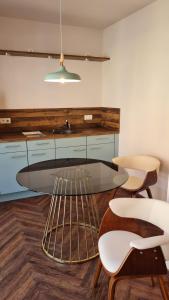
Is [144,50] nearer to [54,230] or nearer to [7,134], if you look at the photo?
[7,134]

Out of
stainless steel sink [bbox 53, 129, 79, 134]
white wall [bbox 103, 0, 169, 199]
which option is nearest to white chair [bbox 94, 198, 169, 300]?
white wall [bbox 103, 0, 169, 199]

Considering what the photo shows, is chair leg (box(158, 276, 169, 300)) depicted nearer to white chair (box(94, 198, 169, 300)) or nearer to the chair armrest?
white chair (box(94, 198, 169, 300))

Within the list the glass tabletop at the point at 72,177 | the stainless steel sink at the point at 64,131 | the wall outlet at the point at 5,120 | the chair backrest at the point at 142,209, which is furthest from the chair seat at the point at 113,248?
the wall outlet at the point at 5,120

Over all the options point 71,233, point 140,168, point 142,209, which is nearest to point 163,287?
point 142,209

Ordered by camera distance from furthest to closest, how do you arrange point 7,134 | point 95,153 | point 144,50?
point 95,153 → point 7,134 → point 144,50

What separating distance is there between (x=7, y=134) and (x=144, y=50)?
227 cm

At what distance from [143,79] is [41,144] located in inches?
65.6

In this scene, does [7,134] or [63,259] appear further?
[7,134]

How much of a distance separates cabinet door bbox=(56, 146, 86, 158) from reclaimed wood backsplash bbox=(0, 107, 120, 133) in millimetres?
609

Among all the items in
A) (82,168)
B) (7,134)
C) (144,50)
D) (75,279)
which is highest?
(144,50)

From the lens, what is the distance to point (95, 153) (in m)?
3.70

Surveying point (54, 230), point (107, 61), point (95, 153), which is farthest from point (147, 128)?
point (54, 230)

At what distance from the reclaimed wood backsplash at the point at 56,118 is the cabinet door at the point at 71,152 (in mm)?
609

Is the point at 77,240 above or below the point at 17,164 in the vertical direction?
below
